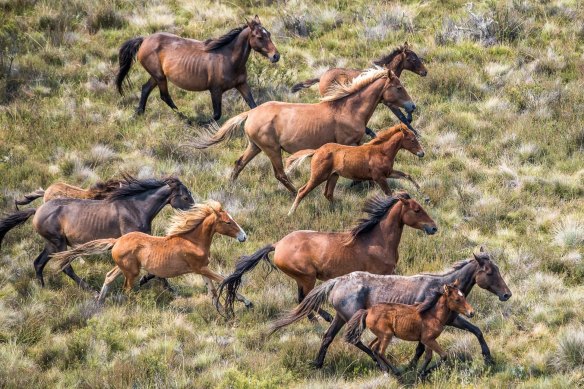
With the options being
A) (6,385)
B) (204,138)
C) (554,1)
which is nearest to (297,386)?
(6,385)

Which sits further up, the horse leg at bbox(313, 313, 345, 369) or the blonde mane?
the blonde mane

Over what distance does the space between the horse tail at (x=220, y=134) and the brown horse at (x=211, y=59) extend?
4.20 ft

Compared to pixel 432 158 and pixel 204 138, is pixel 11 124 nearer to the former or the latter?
pixel 204 138

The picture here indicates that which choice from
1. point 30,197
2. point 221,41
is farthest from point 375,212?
point 221,41

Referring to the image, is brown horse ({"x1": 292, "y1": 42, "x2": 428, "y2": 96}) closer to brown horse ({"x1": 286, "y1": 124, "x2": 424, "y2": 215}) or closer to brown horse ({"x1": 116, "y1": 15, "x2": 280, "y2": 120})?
brown horse ({"x1": 116, "y1": 15, "x2": 280, "y2": 120})

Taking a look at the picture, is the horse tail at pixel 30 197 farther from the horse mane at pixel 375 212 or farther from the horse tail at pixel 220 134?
the horse mane at pixel 375 212

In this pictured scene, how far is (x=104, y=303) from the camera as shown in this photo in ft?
37.5

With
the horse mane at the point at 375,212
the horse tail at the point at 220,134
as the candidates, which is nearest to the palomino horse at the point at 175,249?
the horse mane at the point at 375,212

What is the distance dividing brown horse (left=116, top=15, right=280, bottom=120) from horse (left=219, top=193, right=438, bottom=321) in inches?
224

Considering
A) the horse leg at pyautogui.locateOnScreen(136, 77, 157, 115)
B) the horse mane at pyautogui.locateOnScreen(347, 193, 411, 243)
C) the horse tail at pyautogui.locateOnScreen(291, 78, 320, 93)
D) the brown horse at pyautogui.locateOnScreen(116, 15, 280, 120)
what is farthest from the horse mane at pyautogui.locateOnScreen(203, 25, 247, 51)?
the horse mane at pyautogui.locateOnScreen(347, 193, 411, 243)

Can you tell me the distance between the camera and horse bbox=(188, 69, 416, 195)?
1438 centimetres

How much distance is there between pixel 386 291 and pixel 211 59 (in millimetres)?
7509

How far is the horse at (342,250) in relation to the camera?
35.6 ft

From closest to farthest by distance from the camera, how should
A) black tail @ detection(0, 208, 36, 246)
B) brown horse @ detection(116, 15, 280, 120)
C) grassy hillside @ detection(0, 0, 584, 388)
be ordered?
grassy hillside @ detection(0, 0, 584, 388) → black tail @ detection(0, 208, 36, 246) → brown horse @ detection(116, 15, 280, 120)
